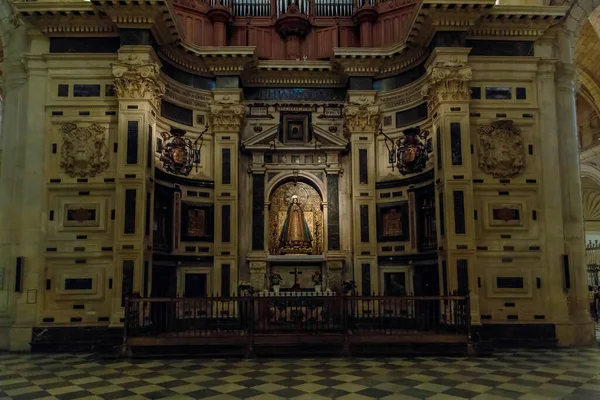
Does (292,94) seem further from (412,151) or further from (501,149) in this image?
(501,149)

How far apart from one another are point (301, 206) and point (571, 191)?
7.92 meters

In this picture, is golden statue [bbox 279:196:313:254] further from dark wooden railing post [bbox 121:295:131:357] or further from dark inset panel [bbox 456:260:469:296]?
dark wooden railing post [bbox 121:295:131:357]

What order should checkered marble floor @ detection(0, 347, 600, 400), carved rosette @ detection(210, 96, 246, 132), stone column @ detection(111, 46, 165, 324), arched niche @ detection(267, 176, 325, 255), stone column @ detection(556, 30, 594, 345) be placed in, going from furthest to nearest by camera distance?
arched niche @ detection(267, 176, 325, 255) → carved rosette @ detection(210, 96, 246, 132) → stone column @ detection(556, 30, 594, 345) → stone column @ detection(111, 46, 165, 324) → checkered marble floor @ detection(0, 347, 600, 400)

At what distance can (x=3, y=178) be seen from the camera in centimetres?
1328

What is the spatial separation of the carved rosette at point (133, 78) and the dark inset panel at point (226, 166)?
11.0ft

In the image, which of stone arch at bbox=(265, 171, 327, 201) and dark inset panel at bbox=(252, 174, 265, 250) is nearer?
dark inset panel at bbox=(252, 174, 265, 250)

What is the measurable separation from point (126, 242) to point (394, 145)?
8546 mm

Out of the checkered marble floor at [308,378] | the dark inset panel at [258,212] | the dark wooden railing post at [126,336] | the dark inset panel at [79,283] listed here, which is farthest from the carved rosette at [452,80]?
the dark inset panel at [79,283]

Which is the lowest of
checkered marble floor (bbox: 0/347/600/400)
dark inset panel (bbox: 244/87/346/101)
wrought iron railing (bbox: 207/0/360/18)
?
checkered marble floor (bbox: 0/347/600/400)

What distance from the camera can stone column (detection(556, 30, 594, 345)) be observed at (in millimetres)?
12977

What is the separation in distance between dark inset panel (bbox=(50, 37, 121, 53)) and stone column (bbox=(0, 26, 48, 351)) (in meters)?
0.33

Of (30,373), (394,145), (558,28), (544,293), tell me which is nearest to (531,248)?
(544,293)

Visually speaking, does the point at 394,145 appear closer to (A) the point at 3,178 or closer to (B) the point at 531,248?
(B) the point at 531,248

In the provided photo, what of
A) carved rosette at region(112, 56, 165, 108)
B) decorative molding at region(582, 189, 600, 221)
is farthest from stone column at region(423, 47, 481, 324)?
decorative molding at region(582, 189, 600, 221)
